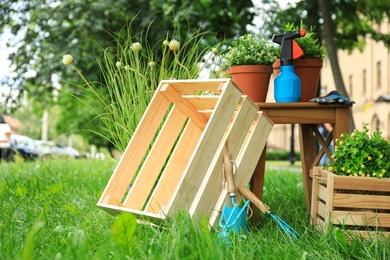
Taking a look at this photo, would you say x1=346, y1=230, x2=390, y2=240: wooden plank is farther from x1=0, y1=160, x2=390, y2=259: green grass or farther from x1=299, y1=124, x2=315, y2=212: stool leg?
x1=299, y1=124, x2=315, y2=212: stool leg

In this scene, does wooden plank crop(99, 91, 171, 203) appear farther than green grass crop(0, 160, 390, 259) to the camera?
Yes

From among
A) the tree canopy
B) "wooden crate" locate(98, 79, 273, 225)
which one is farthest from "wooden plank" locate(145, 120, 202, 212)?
the tree canopy

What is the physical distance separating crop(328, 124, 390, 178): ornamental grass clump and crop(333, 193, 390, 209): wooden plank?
11 cm

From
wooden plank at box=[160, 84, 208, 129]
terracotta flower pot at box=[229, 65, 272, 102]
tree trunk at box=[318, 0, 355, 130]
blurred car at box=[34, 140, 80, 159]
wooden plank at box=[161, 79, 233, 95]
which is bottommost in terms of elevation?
blurred car at box=[34, 140, 80, 159]

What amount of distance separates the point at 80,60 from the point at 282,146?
35.1 metres

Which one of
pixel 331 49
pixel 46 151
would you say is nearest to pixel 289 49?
pixel 331 49

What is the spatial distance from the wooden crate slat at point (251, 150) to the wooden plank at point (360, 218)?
47 centimetres

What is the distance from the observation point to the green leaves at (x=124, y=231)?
2211 mm

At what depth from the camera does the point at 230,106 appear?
2.88 m

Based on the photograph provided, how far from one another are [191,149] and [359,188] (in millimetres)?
1012

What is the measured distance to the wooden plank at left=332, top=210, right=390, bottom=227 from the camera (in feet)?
9.23

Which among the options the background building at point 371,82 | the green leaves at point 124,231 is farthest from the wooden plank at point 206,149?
the background building at point 371,82

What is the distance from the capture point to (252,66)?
3482mm

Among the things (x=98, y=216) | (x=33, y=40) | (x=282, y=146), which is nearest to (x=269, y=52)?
(x=98, y=216)
